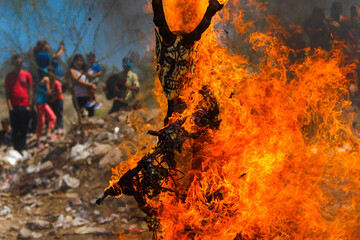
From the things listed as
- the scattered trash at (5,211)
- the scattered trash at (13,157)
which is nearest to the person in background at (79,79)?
the scattered trash at (13,157)

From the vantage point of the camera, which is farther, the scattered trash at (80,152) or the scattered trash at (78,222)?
the scattered trash at (80,152)

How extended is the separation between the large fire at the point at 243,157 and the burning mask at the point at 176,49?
96 mm

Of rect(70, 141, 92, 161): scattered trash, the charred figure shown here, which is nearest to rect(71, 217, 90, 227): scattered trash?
rect(70, 141, 92, 161): scattered trash

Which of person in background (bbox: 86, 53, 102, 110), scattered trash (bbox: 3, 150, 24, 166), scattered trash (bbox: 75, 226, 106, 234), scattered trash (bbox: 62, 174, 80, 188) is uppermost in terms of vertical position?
person in background (bbox: 86, 53, 102, 110)

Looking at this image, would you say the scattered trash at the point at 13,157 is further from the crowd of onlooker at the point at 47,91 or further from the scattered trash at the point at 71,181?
the scattered trash at the point at 71,181

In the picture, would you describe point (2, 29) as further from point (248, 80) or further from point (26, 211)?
point (248, 80)

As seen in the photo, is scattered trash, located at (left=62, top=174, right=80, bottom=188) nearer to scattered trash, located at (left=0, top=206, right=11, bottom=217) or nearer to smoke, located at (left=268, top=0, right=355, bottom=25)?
scattered trash, located at (left=0, top=206, right=11, bottom=217)

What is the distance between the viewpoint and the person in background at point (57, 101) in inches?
334

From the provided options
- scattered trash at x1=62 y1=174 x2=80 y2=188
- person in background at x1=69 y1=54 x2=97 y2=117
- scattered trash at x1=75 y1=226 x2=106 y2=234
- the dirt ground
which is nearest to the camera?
scattered trash at x1=75 y1=226 x2=106 y2=234

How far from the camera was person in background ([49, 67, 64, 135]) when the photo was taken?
849cm

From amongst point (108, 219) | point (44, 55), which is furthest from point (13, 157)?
point (108, 219)

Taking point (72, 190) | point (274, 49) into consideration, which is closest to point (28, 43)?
point (72, 190)

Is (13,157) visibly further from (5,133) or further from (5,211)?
(5,211)

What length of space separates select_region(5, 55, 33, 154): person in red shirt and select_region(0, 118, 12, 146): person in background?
0.62 meters
